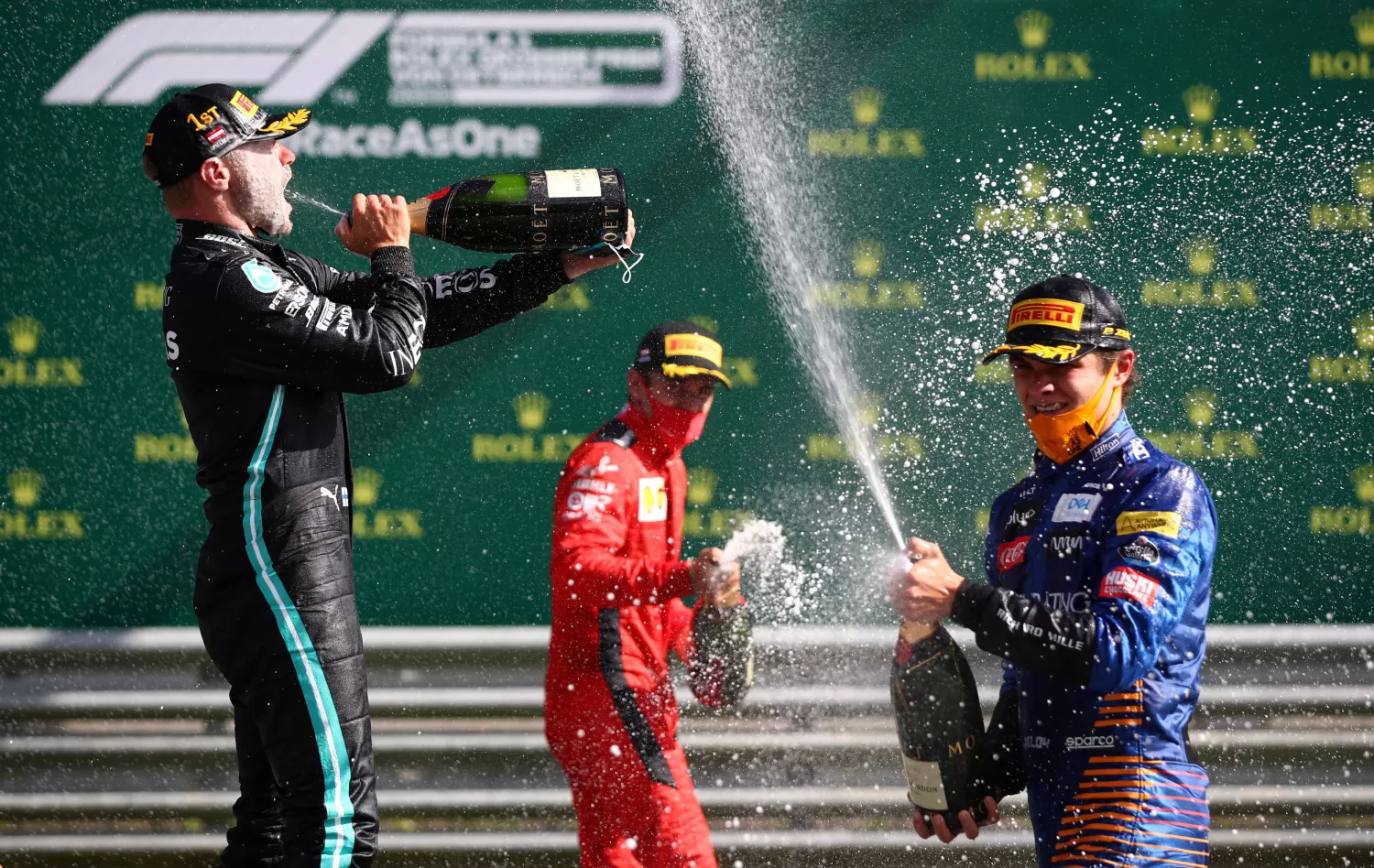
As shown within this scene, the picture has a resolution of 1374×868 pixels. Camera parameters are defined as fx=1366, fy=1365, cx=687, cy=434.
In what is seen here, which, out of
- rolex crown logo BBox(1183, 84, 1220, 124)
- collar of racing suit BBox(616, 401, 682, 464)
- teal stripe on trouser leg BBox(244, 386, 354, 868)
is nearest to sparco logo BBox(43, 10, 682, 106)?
collar of racing suit BBox(616, 401, 682, 464)

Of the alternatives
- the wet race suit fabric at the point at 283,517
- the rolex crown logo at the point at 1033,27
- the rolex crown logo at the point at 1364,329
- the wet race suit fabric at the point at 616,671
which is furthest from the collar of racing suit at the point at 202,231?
the rolex crown logo at the point at 1364,329

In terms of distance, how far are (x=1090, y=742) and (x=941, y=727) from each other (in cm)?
40

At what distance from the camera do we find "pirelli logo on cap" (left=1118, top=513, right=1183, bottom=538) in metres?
2.60

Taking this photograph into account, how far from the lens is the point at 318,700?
9.22 feet

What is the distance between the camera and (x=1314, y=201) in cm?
437

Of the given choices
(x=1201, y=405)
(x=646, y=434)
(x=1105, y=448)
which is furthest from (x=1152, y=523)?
(x=1201, y=405)

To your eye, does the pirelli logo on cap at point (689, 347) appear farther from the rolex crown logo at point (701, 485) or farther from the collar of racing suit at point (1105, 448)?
the collar of racing suit at point (1105, 448)

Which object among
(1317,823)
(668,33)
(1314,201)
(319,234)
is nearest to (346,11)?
(319,234)

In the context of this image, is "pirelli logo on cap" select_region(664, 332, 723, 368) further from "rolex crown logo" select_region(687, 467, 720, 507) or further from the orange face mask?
the orange face mask

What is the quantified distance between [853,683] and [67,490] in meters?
2.62

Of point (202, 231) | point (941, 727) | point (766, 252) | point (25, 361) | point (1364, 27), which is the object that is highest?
point (1364, 27)

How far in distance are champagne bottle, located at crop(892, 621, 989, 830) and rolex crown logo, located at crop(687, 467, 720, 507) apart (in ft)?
4.75

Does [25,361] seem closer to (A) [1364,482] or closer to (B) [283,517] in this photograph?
(B) [283,517]

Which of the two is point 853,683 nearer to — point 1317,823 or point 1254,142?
point 1317,823
